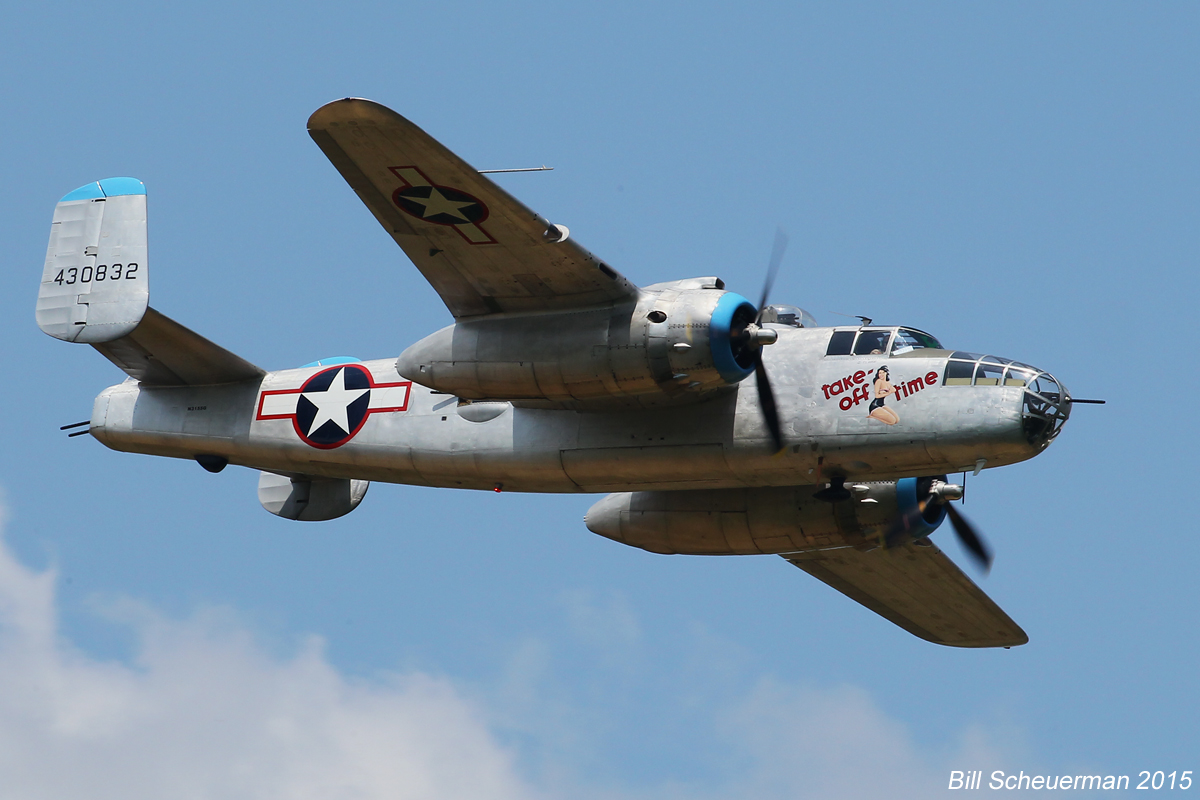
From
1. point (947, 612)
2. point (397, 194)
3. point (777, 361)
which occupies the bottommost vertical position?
point (947, 612)

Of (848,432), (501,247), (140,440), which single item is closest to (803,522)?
(848,432)

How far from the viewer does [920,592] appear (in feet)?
95.6

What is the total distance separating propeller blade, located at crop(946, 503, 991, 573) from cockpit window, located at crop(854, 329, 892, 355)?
182 inches

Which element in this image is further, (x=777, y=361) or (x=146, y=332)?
(x=146, y=332)

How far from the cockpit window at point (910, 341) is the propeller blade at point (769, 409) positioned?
1789mm

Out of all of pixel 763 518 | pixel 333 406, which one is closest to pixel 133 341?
pixel 333 406

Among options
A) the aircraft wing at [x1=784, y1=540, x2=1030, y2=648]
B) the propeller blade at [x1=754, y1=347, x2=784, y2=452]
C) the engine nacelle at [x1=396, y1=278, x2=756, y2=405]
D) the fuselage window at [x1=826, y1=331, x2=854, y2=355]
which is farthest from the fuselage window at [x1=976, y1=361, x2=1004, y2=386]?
the aircraft wing at [x1=784, y1=540, x2=1030, y2=648]

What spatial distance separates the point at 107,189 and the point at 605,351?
1007cm

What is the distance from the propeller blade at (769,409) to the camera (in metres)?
22.5

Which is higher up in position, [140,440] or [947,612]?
[140,440]

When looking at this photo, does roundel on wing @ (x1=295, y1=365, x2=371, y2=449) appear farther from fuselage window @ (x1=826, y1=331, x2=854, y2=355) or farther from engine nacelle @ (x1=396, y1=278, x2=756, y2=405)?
fuselage window @ (x1=826, y1=331, x2=854, y2=355)

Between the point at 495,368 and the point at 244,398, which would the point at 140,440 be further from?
the point at 495,368

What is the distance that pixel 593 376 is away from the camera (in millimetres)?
21531

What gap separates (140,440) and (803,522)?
10962 millimetres
